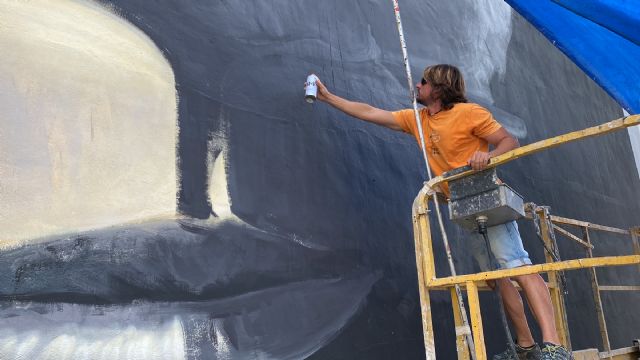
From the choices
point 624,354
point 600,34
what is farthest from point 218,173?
point 624,354

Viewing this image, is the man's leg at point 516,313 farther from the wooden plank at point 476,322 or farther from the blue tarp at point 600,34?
the blue tarp at point 600,34

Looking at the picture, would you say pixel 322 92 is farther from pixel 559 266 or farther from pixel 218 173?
pixel 559 266

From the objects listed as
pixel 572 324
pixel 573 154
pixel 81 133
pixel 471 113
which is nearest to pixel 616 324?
pixel 572 324

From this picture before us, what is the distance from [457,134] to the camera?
8.77 feet

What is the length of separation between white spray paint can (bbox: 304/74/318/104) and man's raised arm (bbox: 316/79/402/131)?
2.2 inches

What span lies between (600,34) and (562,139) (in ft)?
4.74

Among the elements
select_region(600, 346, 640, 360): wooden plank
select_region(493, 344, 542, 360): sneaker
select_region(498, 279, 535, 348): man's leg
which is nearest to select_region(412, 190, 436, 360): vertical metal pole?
select_region(493, 344, 542, 360): sneaker

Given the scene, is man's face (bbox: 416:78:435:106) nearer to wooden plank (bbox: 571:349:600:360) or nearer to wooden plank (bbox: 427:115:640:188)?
wooden plank (bbox: 427:115:640:188)

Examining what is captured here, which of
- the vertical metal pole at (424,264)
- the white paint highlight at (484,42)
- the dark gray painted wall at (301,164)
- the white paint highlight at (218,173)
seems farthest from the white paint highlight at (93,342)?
the white paint highlight at (484,42)

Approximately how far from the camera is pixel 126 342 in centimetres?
202

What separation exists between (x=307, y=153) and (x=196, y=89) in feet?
2.31

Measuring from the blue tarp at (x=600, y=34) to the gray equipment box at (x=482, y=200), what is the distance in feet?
3.29

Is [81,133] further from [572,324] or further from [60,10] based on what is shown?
[572,324]

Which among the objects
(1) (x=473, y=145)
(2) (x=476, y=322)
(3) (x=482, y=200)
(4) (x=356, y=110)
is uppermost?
(4) (x=356, y=110)
